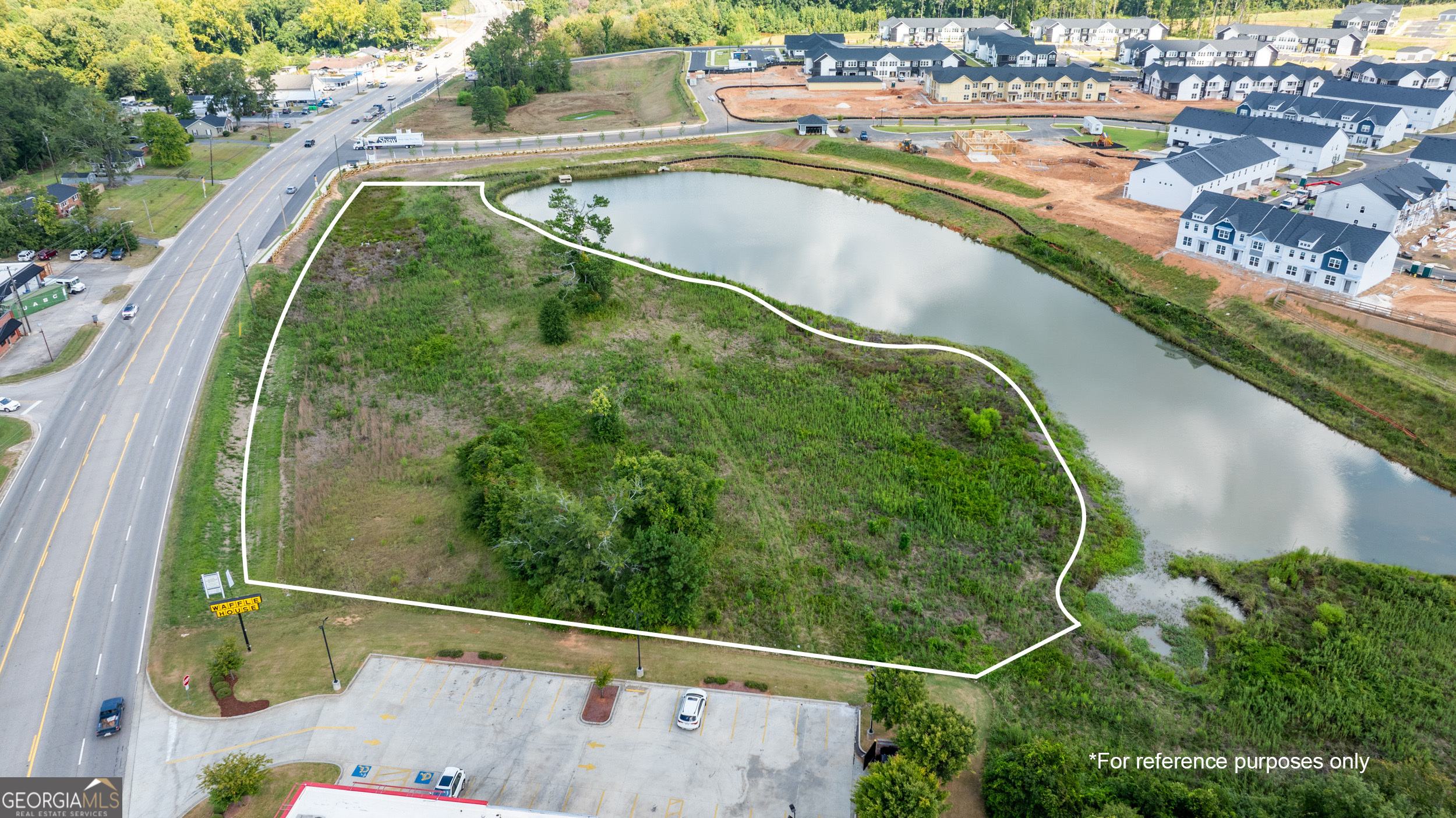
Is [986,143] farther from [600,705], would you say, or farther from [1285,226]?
[600,705]

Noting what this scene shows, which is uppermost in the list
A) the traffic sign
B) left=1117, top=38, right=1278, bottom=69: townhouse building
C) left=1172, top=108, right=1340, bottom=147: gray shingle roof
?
left=1117, top=38, right=1278, bottom=69: townhouse building

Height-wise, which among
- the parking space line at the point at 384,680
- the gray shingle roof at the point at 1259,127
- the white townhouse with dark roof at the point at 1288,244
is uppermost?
the gray shingle roof at the point at 1259,127

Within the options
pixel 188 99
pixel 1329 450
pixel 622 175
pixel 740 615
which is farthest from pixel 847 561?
pixel 188 99

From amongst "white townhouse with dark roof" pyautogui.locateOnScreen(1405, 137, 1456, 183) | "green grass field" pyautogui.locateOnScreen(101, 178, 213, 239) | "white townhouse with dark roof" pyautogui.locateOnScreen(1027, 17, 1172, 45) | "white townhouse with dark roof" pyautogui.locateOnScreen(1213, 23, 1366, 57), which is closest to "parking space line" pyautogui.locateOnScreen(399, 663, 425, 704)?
"green grass field" pyautogui.locateOnScreen(101, 178, 213, 239)

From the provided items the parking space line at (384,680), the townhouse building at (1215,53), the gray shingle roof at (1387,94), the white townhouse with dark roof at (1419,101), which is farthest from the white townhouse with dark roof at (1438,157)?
the parking space line at (384,680)

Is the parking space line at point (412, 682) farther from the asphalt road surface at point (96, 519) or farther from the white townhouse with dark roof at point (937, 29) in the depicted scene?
the white townhouse with dark roof at point (937, 29)

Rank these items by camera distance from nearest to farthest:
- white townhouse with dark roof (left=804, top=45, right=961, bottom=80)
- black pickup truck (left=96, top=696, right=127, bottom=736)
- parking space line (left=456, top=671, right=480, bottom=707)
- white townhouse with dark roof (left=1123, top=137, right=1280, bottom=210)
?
black pickup truck (left=96, top=696, right=127, bottom=736) → parking space line (left=456, top=671, right=480, bottom=707) → white townhouse with dark roof (left=1123, top=137, right=1280, bottom=210) → white townhouse with dark roof (left=804, top=45, right=961, bottom=80)

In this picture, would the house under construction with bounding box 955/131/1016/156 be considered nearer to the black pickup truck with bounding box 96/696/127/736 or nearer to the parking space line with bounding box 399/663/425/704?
the parking space line with bounding box 399/663/425/704
